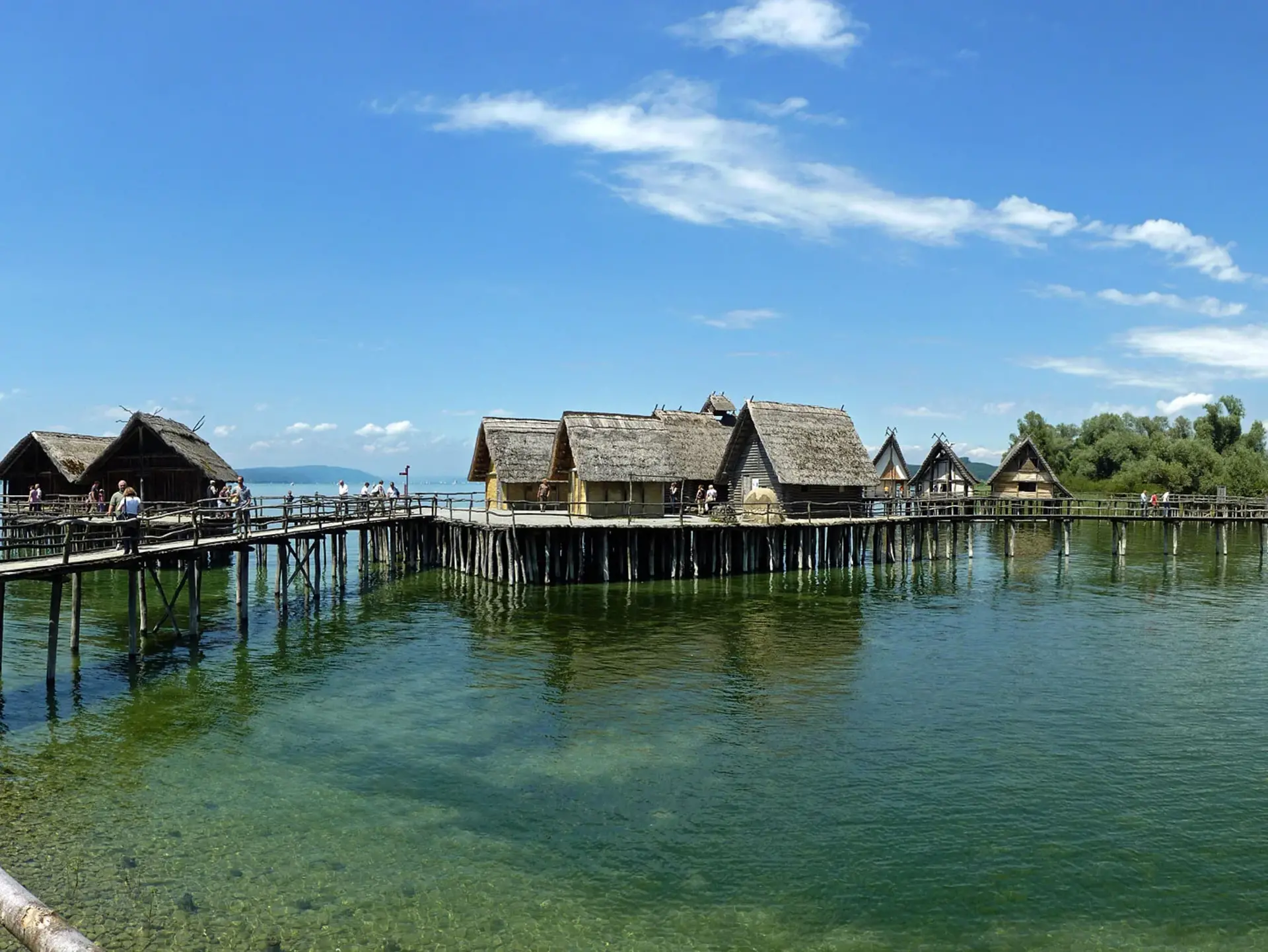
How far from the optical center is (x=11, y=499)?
42188 millimetres

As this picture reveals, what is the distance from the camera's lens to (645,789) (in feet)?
44.4

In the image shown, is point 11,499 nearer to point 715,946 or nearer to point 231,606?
point 231,606

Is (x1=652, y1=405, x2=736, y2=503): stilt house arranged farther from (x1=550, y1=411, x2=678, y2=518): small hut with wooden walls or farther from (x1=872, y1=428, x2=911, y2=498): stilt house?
(x1=872, y1=428, x2=911, y2=498): stilt house

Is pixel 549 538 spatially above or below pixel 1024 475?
below

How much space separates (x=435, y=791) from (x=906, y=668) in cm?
1219

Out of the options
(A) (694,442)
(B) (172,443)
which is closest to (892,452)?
(A) (694,442)

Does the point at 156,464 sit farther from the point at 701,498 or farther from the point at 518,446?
the point at 701,498

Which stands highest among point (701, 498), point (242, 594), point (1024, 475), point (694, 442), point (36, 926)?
point (694, 442)

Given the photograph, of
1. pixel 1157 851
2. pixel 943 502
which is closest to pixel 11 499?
pixel 943 502

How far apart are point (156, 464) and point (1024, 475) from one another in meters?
48.0

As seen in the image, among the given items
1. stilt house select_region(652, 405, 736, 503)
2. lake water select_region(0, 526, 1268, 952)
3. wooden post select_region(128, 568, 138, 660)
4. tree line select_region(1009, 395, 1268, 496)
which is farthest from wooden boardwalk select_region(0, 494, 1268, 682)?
tree line select_region(1009, 395, 1268, 496)

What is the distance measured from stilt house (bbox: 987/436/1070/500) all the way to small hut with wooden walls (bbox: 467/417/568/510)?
29583 mm

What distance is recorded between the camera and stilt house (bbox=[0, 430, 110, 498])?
43.3 m

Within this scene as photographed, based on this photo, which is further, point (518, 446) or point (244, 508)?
point (518, 446)
